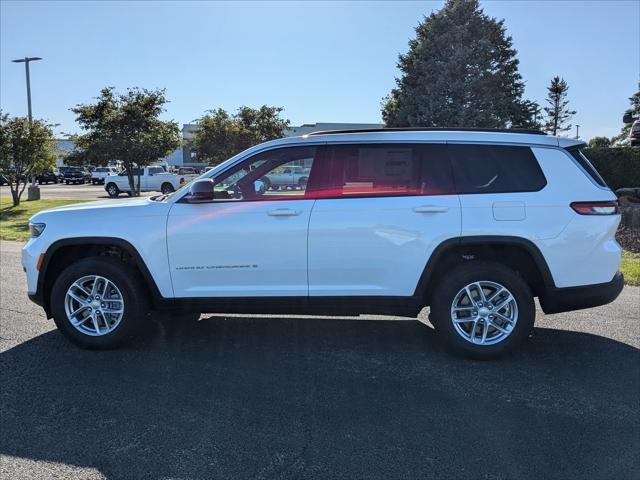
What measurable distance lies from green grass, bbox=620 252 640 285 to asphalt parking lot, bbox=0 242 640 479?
2.87 m

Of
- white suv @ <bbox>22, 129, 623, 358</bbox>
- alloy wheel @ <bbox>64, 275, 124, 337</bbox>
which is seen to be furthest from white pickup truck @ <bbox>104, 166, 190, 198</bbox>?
white suv @ <bbox>22, 129, 623, 358</bbox>

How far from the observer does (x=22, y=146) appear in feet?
68.3

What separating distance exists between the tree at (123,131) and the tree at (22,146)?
4.45 feet

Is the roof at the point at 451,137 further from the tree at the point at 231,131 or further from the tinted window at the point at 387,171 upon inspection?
the tree at the point at 231,131

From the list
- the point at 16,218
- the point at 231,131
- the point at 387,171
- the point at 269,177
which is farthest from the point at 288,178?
the point at 231,131

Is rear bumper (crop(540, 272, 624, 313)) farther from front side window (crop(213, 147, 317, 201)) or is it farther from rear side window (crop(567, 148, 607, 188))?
front side window (crop(213, 147, 317, 201))

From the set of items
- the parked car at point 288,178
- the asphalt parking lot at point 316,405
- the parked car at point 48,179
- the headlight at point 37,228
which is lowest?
the asphalt parking lot at point 316,405

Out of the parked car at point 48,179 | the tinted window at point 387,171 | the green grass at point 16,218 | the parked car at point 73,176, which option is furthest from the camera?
the parked car at point 73,176

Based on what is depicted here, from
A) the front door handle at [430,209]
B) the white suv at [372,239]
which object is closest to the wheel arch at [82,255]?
the white suv at [372,239]

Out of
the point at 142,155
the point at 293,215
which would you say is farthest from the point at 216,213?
the point at 142,155

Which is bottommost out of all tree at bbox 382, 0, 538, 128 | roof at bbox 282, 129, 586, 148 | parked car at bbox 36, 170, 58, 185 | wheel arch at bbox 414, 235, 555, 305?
wheel arch at bbox 414, 235, 555, 305

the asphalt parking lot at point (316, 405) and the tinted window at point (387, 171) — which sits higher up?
the tinted window at point (387, 171)

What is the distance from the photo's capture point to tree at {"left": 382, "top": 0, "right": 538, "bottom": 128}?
2130cm

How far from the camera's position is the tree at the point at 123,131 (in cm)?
2031
